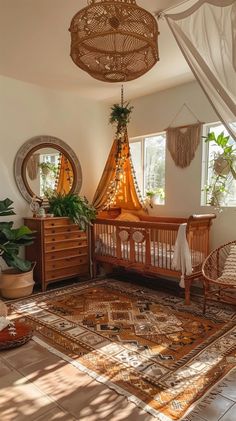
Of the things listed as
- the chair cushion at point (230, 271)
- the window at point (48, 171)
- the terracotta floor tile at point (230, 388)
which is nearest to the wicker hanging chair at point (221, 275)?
the chair cushion at point (230, 271)

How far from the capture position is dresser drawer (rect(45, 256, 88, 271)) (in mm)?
3920

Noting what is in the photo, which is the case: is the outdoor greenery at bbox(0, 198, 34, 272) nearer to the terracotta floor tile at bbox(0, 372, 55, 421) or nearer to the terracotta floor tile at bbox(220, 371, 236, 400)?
the terracotta floor tile at bbox(0, 372, 55, 421)

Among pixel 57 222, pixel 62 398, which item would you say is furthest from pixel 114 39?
pixel 57 222

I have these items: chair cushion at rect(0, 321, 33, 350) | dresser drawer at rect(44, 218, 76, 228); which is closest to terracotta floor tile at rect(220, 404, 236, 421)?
chair cushion at rect(0, 321, 33, 350)

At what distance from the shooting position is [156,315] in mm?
3051

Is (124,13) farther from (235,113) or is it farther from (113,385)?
(113,385)

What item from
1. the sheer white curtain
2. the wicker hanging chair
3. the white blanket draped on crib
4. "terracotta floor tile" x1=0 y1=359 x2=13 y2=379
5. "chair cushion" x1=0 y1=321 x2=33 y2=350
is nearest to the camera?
the sheer white curtain

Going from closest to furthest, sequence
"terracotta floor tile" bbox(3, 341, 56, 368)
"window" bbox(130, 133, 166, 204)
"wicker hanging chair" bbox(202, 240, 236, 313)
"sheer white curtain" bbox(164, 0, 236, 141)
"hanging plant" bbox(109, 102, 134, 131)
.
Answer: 1. "sheer white curtain" bbox(164, 0, 236, 141)
2. "terracotta floor tile" bbox(3, 341, 56, 368)
3. "wicker hanging chair" bbox(202, 240, 236, 313)
4. "hanging plant" bbox(109, 102, 134, 131)
5. "window" bbox(130, 133, 166, 204)

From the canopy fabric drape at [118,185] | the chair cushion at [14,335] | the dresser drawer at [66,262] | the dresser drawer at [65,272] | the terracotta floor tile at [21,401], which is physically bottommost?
the terracotta floor tile at [21,401]

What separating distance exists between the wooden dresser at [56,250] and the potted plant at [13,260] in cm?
17

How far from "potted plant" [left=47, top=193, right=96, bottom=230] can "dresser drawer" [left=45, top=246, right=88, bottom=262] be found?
1.06 ft

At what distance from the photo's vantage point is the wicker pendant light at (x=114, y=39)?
1.67m

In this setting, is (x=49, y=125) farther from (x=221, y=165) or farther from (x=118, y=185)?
(x=221, y=165)

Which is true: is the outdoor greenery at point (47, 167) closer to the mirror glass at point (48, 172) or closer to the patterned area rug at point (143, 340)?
the mirror glass at point (48, 172)
